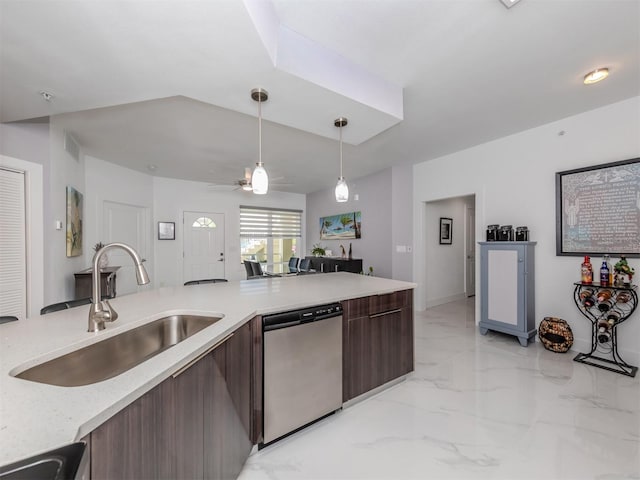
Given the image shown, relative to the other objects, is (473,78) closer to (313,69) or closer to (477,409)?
(313,69)

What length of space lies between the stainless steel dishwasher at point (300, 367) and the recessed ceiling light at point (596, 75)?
2.75m

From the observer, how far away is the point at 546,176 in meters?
3.09

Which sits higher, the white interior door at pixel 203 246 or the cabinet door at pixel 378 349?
the white interior door at pixel 203 246

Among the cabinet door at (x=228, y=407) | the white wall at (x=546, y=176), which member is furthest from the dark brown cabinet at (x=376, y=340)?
the white wall at (x=546, y=176)

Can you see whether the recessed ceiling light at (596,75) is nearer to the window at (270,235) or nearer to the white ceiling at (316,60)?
the white ceiling at (316,60)

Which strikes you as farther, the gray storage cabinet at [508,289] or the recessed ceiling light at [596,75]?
the gray storage cabinet at [508,289]

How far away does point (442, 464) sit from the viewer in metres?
1.48

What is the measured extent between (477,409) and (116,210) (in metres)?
5.48

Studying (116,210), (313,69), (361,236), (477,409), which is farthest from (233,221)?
(477,409)

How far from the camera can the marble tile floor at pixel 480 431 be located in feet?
4.75

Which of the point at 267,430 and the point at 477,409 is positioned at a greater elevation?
the point at 267,430

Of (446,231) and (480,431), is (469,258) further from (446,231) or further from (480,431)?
(480,431)

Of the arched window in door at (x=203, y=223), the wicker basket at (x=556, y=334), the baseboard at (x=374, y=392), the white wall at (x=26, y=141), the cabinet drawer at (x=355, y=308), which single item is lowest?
the baseboard at (x=374, y=392)

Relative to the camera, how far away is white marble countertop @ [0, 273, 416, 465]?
60 centimetres
